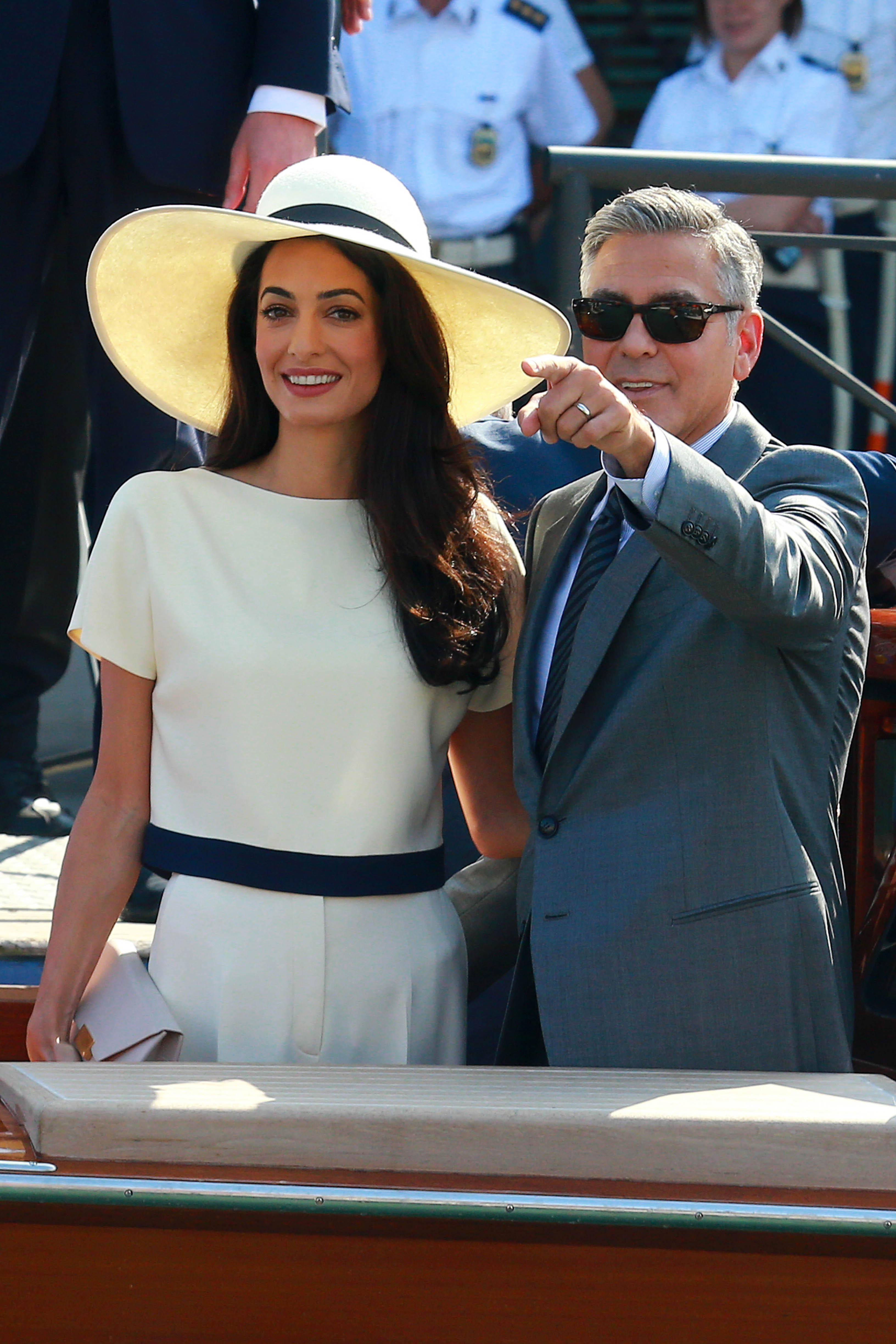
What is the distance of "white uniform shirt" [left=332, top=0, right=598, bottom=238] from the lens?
17.1 feet

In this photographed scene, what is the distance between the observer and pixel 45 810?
10.0 ft

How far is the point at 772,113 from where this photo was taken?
5.19 m

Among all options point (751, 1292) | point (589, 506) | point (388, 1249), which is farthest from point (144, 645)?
point (751, 1292)

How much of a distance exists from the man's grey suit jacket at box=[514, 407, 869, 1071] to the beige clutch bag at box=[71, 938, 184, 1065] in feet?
1.43

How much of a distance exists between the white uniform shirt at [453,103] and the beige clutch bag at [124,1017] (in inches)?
141

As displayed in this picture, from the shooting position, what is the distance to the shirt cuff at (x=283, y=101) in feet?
8.82

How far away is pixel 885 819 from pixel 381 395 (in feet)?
2.71

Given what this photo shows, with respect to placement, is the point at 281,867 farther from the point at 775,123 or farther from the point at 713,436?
the point at 775,123

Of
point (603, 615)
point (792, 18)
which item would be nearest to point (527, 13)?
point (792, 18)

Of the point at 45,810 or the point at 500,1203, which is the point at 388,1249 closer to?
the point at 500,1203

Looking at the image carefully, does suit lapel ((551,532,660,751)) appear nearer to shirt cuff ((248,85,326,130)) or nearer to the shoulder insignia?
shirt cuff ((248,85,326,130))

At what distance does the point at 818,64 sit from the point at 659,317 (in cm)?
348

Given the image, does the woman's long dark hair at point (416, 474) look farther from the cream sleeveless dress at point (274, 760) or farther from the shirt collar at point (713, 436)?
the shirt collar at point (713, 436)

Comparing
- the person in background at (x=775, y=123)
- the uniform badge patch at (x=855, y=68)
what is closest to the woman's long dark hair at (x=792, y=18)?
the person in background at (x=775, y=123)
